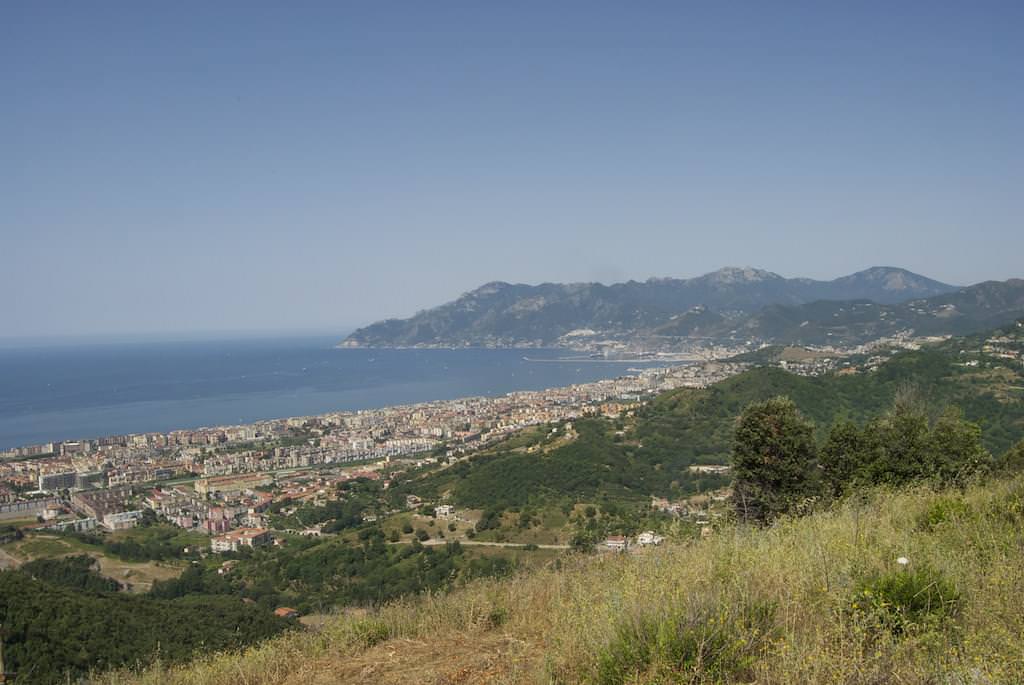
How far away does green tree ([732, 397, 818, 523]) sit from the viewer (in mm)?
11945

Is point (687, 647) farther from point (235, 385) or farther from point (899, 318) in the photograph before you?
point (899, 318)

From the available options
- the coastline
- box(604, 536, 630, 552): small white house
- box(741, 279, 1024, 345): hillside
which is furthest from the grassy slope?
box(741, 279, 1024, 345): hillside

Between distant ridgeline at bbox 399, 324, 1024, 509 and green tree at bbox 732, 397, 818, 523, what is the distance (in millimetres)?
13013

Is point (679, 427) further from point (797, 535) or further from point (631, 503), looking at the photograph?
point (797, 535)

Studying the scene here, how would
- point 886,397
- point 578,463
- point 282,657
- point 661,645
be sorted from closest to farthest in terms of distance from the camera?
point 661,645 < point 282,657 < point 578,463 < point 886,397

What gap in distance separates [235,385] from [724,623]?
384 feet

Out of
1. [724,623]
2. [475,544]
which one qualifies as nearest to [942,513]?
[724,623]

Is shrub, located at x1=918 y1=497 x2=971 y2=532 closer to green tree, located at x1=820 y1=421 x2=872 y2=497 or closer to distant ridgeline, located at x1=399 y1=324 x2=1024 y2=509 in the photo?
green tree, located at x1=820 y1=421 x2=872 y2=497

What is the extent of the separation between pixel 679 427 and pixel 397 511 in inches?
797

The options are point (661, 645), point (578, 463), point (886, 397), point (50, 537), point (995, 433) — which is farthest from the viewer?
point (886, 397)

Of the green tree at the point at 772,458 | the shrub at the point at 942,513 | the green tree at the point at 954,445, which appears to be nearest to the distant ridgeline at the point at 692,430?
the green tree at the point at 954,445

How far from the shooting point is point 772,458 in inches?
473

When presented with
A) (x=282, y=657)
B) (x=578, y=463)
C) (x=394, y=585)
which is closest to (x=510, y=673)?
(x=282, y=657)

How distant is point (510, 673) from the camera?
2930 mm
